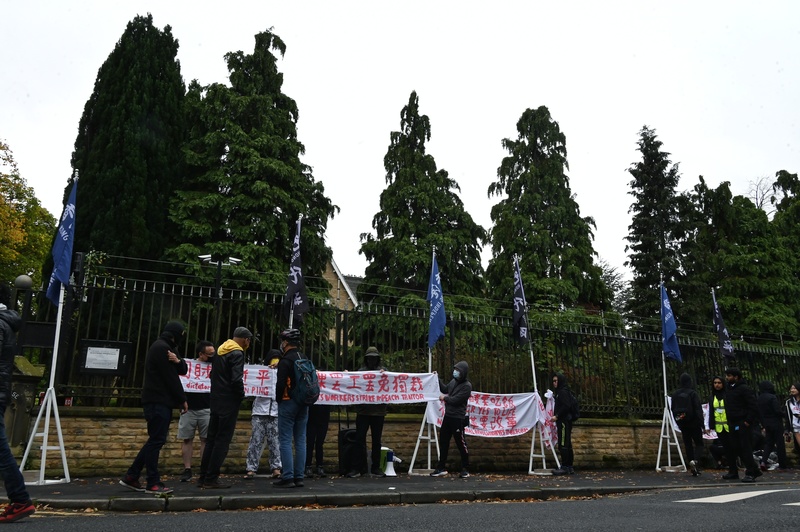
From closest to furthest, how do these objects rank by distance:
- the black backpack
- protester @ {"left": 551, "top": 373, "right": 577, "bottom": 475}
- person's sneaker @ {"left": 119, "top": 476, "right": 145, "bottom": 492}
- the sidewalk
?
the sidewalk, person's sneaker @ {"left": 119, "top": 476, "right": 145, "bottom": 492}, protester @ {"left": 551, "top": 373, "right": 577, "bottom": 475}, the black backpack

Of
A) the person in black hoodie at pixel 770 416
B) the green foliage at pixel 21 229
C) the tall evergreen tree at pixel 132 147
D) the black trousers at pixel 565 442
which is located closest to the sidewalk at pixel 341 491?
the black trousers at pixel 565 442

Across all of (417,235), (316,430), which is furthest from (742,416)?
(417,235)

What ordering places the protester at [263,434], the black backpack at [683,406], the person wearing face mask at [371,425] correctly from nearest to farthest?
the protester at [263,434] → the person wearing face mask at [371,425] → the black backpack at [683,406]

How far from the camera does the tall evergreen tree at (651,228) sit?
33.1 meters

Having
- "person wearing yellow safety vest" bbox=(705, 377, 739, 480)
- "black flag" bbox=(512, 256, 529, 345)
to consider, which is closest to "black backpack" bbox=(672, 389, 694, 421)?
"person wearing yellow safety vest" bbox=(705, 377, 739, 480)

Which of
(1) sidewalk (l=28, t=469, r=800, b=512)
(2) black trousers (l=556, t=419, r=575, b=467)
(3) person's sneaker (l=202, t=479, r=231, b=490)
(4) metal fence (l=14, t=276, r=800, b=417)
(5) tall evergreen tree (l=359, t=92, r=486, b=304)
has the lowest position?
(1) sidewalk (l=28, t=469, r=800, b=512)

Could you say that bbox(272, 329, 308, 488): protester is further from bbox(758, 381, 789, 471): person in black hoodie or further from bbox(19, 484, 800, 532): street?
bbox(758, 381, 789, 471): person in black hoodie

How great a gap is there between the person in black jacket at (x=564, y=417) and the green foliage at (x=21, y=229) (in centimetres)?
2830

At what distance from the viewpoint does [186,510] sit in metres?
6.96

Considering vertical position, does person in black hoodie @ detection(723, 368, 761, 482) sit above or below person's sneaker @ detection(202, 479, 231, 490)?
above

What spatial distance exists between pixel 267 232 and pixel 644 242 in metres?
20.3

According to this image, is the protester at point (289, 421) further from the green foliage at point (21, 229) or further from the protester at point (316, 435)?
the green foliage at point (21, 229)

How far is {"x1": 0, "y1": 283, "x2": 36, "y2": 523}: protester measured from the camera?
5.65 meters

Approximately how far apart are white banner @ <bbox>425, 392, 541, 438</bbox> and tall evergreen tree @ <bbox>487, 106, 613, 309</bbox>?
16536mm
